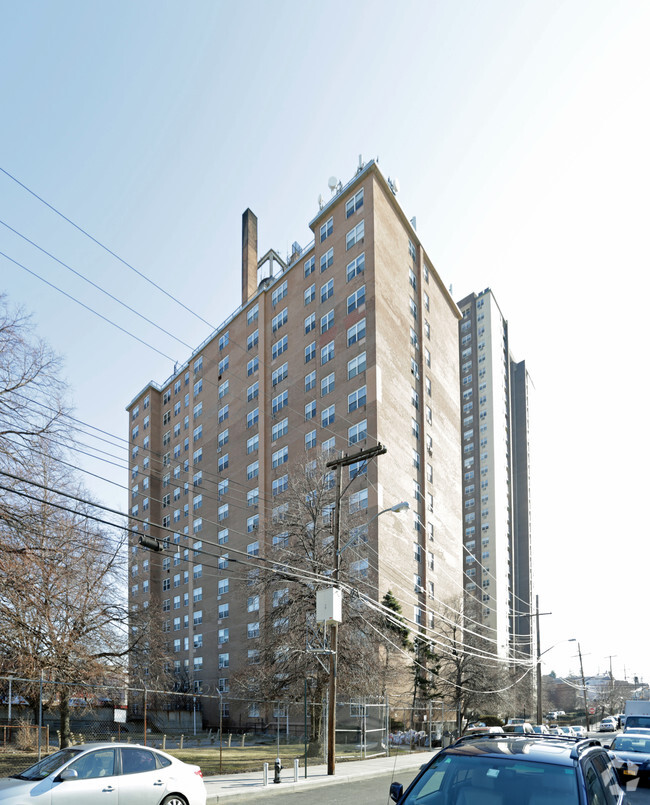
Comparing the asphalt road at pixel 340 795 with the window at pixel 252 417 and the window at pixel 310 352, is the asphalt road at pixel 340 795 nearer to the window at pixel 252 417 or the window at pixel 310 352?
the window at pixel 310 352

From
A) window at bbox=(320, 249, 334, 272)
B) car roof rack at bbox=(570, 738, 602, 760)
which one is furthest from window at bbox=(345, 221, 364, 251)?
car roof rack at bbox=(570, 738, 602, 760)

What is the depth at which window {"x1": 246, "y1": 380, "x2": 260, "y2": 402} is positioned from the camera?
65988mm

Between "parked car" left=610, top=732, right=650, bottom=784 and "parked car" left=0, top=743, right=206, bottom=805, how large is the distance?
8287mm

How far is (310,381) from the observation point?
59.0 m

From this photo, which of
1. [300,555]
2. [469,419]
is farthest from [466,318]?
[300,555]

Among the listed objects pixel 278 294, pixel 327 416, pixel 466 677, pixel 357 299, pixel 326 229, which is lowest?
pixel 466 677

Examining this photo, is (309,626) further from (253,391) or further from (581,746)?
(253,391)

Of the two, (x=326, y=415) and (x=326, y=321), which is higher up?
(x=326, y=321)

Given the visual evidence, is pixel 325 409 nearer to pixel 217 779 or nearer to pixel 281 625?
pixel 281 625

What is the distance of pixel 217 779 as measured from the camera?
62.0 feet

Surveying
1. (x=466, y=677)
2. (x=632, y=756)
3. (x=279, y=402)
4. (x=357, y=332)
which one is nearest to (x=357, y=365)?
(x=357, y=332)

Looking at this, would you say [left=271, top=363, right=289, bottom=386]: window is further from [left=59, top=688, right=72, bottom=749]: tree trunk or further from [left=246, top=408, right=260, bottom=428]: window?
[left=59, top=688, right=72, bottom=749]: tree trunk

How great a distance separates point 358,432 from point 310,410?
6.95m

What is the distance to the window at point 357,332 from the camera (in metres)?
54.5
